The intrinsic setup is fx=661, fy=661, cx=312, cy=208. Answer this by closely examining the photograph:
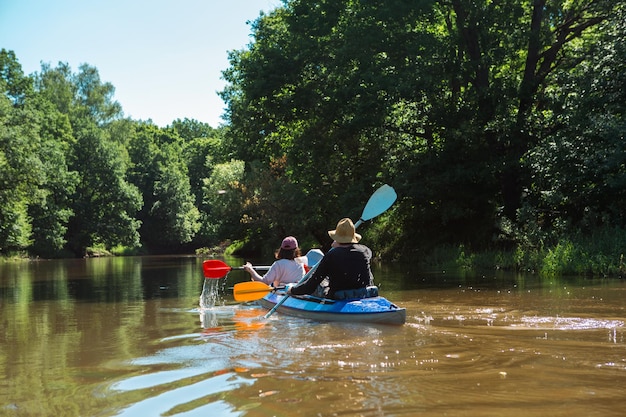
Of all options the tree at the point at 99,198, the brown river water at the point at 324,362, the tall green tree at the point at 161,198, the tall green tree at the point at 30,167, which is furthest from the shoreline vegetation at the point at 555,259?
the tall green tree at the point at 161,198

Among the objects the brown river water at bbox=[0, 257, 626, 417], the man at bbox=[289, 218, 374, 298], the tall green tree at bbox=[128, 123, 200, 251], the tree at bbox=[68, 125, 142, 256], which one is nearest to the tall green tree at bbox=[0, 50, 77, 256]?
the tree at bbox=[68, 125, 142, 256]

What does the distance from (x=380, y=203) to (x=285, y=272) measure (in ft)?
7.20

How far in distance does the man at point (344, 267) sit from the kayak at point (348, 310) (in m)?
0.20

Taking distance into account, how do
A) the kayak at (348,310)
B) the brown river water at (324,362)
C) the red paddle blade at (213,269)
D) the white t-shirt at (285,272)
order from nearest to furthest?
1. the brown river water at (324,362)
2. the kayak at (348,310)
3. the white t-shirt at (285,272)
4. the red paddle blade at (213,269)

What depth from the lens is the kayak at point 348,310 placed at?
7340 millimetres

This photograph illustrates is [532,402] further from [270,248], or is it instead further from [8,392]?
[270,248]

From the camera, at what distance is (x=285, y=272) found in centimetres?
1026

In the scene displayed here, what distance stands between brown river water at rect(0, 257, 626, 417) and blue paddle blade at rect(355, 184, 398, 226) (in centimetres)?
196

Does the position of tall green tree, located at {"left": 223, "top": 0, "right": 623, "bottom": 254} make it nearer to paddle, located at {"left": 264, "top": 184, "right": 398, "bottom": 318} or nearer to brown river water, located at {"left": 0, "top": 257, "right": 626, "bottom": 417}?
paddle, located at {"left": 264, "top": 184, "right": 398, "bottom": 318}

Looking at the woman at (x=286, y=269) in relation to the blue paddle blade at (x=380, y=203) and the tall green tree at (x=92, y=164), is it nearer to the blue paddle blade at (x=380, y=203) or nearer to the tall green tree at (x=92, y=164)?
the blue paddle blade at (x=380, y=203)

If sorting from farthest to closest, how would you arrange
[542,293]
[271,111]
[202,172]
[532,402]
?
[202,172], [271,111], [542,293], [532,402]

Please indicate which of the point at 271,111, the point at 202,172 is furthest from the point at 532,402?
the point at 202,172

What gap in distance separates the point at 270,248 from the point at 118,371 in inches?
1234

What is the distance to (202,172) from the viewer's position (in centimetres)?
7588
